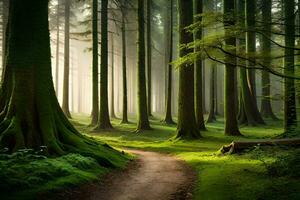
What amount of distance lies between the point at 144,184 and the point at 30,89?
4557mm

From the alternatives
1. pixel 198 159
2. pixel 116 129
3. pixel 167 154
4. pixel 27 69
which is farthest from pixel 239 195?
pixel 116 129

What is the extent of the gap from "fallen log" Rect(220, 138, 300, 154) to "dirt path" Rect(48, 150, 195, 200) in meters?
1.90

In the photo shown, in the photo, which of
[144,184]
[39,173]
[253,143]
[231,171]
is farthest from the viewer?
[253,143]

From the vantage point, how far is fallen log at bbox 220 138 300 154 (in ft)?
42.7

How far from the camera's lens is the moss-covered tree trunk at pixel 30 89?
37.3 feet

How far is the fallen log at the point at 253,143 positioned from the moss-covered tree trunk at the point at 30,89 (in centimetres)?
477

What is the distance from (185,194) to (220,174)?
7.14ft

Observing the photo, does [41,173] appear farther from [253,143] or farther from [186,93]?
[186,93]

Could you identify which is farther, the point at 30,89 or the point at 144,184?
the point at 30,89

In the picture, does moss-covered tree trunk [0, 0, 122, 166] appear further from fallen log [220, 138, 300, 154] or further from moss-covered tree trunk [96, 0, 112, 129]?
moss-covered tree trunk [96, 0, 112, 129]

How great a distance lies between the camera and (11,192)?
777cm

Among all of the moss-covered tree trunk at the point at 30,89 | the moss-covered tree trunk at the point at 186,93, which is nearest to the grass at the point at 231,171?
the moss-covered tree trunk at the point at 186,93

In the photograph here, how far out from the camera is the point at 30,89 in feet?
38.8

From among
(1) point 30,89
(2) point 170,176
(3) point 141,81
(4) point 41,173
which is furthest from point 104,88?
(4) point 41,173
